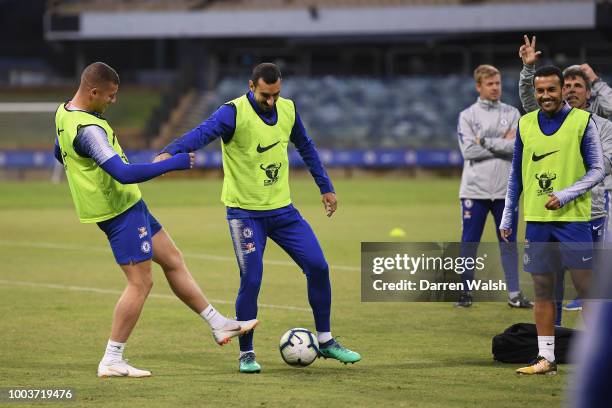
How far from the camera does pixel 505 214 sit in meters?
8.14

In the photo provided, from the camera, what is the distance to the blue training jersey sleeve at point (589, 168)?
7516mm

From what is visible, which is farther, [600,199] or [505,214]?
[600,199]

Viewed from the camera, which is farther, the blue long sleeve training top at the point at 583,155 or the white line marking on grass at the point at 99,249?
the white line marking on grass at the point at 99,249

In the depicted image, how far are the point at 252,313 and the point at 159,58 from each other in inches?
2004

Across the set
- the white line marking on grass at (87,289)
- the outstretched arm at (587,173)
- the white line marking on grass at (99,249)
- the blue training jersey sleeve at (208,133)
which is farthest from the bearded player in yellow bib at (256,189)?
the white line marking on grass at (99,249)

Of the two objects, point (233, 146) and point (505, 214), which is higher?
point (233, 146)

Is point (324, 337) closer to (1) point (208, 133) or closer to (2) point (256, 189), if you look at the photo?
(2) point (256, 189)

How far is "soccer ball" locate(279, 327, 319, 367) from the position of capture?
8.00 meters

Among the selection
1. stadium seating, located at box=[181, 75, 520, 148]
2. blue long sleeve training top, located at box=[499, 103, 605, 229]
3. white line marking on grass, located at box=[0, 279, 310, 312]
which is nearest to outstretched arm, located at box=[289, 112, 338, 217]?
blue long sleeve training top, located at box=[499, 103, 605, 229]

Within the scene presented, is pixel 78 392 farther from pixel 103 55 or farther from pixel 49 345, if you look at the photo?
pixel 103 55

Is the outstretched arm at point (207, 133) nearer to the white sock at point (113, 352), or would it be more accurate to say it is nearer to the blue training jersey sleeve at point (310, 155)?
the blue training jersey sleeve at point (310, 155)

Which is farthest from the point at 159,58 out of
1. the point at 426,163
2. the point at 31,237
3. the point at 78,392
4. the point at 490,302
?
the point at 78,392

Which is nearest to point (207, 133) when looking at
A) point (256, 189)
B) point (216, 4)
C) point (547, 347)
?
point (256, 189)

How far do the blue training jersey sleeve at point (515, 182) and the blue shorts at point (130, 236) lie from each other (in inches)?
99.1
